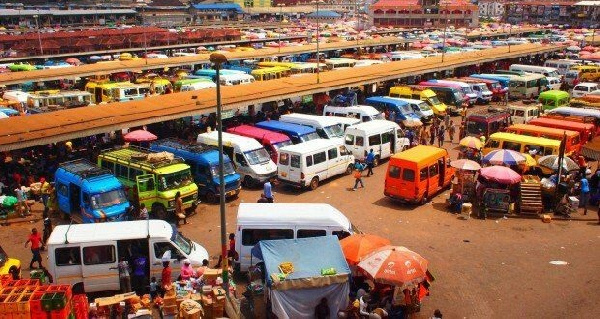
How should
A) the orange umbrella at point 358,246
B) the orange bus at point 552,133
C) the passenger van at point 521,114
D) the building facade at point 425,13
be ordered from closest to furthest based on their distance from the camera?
the orange umbrella at point 358,246, the orange bus at point 552,133, the passenger van at point 521,114, the building facade at point 425,13

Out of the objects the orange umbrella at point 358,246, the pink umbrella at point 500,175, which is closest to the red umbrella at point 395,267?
the orange umbrella at point 358,246

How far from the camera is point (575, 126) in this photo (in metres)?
25.8

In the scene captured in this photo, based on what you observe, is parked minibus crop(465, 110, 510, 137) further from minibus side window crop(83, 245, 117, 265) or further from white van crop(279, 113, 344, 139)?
minibus side window crop(83, 245, 117, 265)

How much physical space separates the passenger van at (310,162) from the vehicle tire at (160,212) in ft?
16.7

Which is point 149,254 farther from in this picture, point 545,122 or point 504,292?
point 545,122

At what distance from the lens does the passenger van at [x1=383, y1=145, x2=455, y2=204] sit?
18984 millimetres

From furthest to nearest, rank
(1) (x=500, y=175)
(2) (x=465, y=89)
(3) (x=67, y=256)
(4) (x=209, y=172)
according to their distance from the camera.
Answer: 1. (2) (x=465, y=89)
2. (4) (x=209, y=172)
3. (1) (x=500, y=175)
4. (3) (x=67, y=256)

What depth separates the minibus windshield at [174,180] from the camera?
18.1 metres

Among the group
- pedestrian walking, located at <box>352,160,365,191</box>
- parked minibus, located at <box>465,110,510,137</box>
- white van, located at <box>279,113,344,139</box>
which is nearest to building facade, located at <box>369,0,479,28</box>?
parked minibus, located at <box>465,110,510,137</box>

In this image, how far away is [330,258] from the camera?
39.4 feet

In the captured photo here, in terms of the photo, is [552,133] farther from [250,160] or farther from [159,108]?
[159,108]

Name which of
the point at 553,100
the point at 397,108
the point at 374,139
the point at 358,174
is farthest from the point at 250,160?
the point at 553,100

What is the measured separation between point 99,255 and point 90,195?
424 cm

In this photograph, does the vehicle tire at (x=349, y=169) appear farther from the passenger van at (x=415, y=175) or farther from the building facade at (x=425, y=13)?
the building facade at (x=425, y=13)
